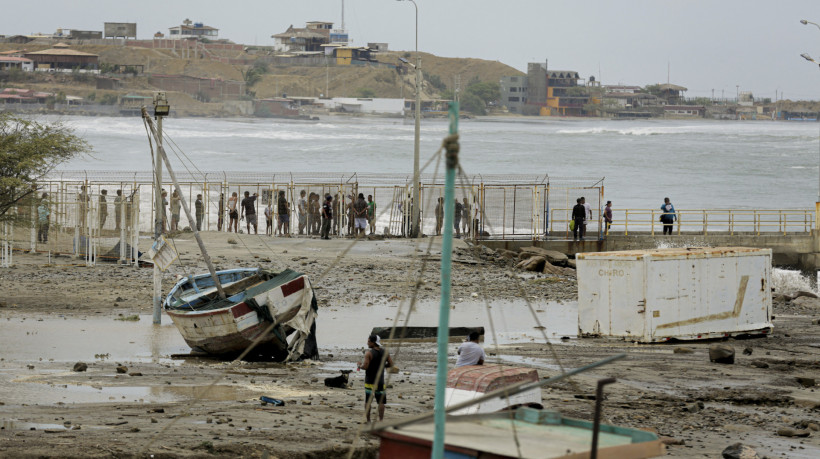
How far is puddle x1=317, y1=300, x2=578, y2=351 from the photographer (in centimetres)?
1883

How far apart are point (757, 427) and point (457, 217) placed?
886 inches

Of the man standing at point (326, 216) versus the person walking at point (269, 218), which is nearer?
the man standing at point (326, 216)

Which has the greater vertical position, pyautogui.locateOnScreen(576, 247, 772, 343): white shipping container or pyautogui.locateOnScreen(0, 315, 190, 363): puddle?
pyautogui.locateOnScreen(576, 247, 772, 343): white shipping container

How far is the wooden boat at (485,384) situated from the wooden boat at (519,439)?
8.93 feet

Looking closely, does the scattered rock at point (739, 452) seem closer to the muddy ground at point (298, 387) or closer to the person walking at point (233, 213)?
the muddy ground at point (298, 387)

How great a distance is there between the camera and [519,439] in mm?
6754

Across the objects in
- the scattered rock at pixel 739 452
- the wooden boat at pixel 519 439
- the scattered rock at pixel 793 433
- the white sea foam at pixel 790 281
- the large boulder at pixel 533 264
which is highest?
the wooden boat at pixel 519 439

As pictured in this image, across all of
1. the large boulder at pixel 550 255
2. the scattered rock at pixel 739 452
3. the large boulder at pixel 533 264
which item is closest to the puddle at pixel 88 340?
the scattered rock at pixel 739 452

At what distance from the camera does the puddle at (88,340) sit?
15.9 metres

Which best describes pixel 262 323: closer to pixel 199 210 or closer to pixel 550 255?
pixel 550 255

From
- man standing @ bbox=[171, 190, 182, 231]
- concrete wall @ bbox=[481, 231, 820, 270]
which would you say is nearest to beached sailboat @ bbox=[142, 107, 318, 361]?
man standing @ bbox=[171, 190, 182, 231]

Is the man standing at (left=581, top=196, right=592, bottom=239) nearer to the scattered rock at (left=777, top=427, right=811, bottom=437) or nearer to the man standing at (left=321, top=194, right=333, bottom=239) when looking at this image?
the man standing at (left=321, top=194, right=333, bottom=239)

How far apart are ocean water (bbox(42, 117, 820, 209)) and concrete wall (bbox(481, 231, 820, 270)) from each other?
89.4 feet

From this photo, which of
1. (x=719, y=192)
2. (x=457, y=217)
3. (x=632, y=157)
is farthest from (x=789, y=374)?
(x=632, y=157)
